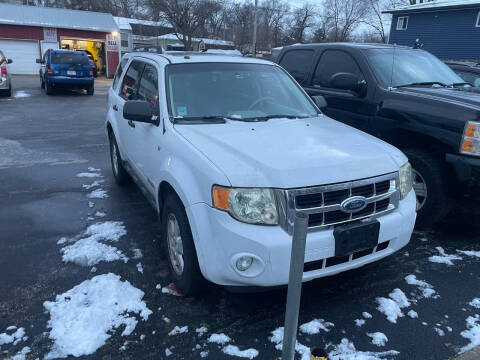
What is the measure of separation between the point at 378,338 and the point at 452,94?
2.94 m

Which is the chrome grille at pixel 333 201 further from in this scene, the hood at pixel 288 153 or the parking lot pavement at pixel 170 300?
the parking lot pavement at pixel 170 300

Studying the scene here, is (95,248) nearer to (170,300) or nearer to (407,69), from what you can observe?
(170,300)

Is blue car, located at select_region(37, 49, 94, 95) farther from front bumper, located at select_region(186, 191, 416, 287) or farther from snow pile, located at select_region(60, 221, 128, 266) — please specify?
front bumper, located at select_region(186, 191, 416, 287)

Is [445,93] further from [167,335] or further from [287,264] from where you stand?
[167,335]

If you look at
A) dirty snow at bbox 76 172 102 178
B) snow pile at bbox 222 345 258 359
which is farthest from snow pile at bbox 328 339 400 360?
dirty snow at bbox 76 172 102 178

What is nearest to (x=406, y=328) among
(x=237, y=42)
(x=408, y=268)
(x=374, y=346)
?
(x=374, y=346)

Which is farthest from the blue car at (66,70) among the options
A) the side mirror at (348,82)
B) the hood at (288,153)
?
the hood at (288,153)

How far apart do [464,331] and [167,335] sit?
208cm

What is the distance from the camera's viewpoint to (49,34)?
28078mm

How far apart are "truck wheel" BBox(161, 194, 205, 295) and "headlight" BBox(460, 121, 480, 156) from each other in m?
2.80

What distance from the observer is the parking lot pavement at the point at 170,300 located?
2.61 metres

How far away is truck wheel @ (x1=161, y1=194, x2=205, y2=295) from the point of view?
9.25ft

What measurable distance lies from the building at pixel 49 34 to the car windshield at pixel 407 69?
27.3 m

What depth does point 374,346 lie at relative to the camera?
2.63m
